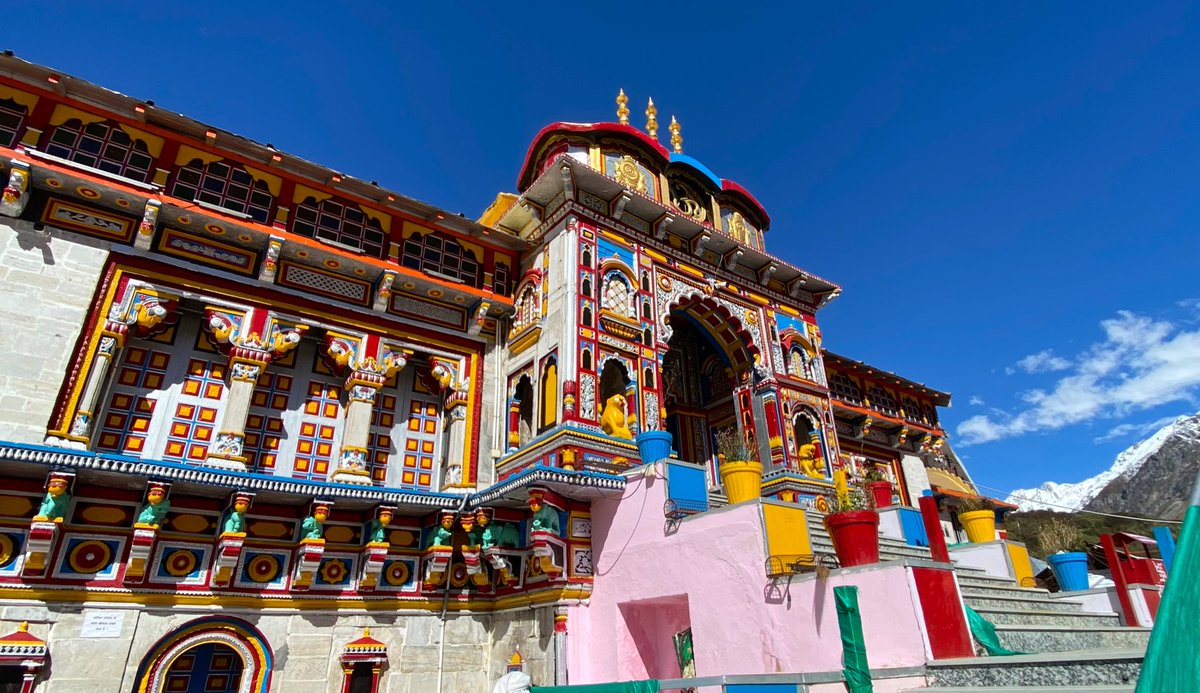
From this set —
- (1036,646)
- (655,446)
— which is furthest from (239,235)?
(1036,646)

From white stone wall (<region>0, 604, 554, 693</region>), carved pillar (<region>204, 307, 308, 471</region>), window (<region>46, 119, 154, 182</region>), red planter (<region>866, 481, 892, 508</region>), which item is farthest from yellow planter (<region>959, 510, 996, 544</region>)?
window (<region>46, 119, 154, 182</region>)

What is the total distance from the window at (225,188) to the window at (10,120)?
6.97 feet

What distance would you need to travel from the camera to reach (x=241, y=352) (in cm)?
1073

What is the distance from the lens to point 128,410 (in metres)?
10.2

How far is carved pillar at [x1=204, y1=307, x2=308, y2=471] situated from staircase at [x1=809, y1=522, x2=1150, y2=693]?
9.18 m

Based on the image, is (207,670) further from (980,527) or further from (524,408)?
(980,527)

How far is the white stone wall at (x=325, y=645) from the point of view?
8172mm

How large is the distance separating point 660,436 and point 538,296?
14.3ft

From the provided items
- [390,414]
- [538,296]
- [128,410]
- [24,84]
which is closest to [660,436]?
[538,296]

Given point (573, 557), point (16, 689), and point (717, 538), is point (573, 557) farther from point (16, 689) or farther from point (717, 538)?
point (16, 689)

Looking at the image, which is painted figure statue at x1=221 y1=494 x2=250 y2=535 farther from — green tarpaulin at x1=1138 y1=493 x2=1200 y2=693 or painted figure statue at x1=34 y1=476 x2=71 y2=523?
green tarpaulin at x1=1138 y1=493 x2=1200 y2=693

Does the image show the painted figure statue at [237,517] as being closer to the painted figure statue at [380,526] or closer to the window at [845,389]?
the painted figure statue at [380,526]

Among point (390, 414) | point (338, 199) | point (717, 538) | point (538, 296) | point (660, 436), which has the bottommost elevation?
point (717, 538)

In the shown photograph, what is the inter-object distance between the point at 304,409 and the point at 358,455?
160 centimetres
